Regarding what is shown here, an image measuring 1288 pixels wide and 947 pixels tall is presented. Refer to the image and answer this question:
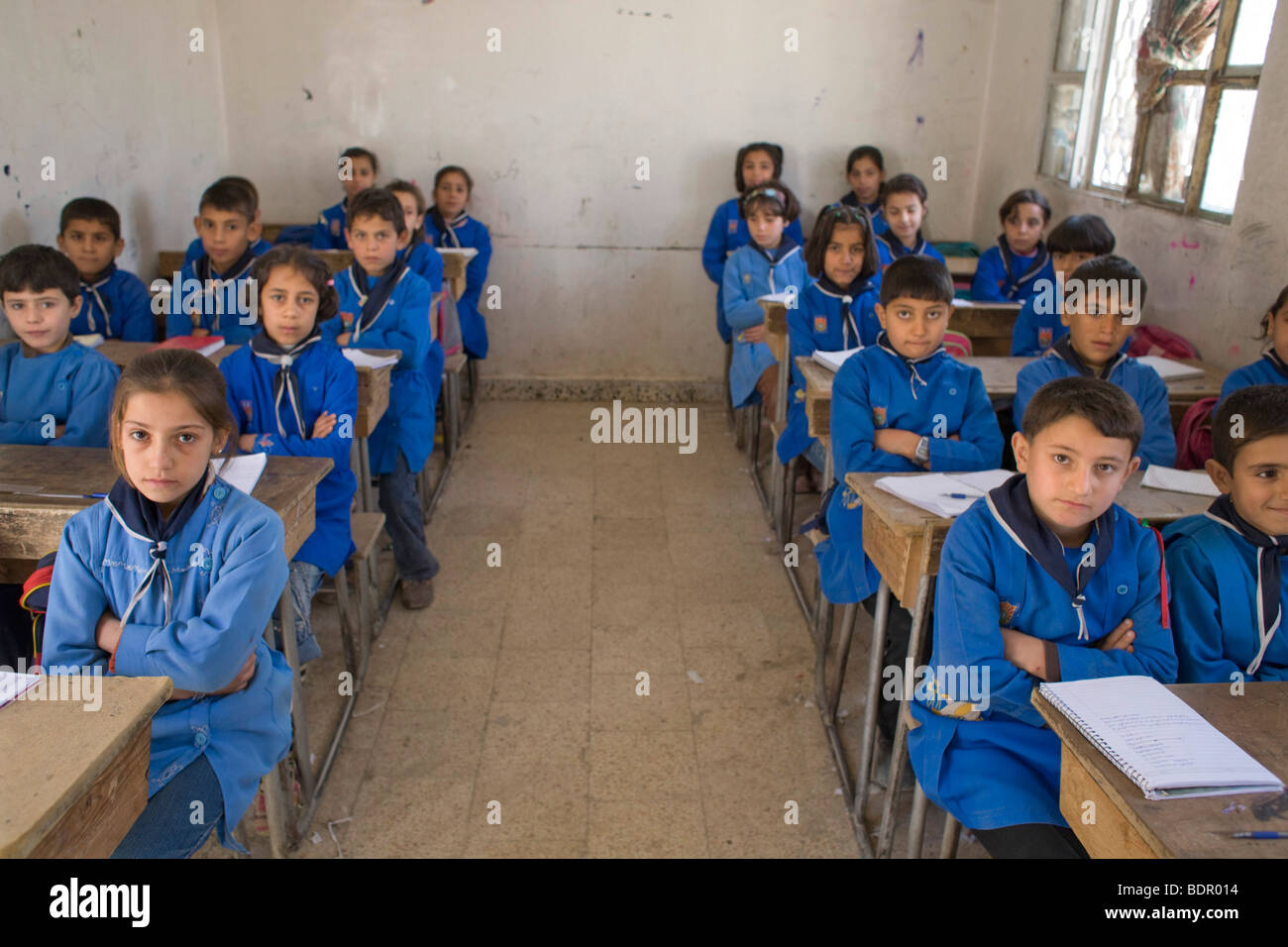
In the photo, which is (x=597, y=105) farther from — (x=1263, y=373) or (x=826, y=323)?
(x=1263, y=373)

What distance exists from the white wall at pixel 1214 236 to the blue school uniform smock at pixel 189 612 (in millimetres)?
3114

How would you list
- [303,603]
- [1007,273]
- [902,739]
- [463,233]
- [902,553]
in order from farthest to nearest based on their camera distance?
[463,233]
[1007,273]
[303,603]
[902,739]
[902,553]

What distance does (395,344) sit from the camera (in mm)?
3430

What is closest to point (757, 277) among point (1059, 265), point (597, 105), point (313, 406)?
point (1059, 265)

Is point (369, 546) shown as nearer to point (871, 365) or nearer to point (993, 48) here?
point (871, 365)

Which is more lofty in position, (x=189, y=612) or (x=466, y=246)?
(x=466, y=246)

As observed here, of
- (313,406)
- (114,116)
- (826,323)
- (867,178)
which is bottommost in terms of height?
(313,406)

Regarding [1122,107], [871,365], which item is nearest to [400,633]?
[871,365]

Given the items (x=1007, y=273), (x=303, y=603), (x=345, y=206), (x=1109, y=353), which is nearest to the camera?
(x=303, y=603)

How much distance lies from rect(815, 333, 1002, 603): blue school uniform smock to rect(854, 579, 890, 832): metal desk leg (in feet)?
0.69

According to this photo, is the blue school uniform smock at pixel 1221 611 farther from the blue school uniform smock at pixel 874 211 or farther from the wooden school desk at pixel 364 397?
the blue school uniform smock at pixel 874 211

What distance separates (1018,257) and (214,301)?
346 centimetres

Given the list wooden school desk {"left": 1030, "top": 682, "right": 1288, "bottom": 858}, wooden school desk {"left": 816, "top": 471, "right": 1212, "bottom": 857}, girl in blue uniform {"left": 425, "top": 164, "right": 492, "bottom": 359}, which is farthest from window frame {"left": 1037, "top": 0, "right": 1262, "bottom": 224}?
girl in blue uniform {"left": 425, "top": 164, "right": 492, "bottom": 359}
